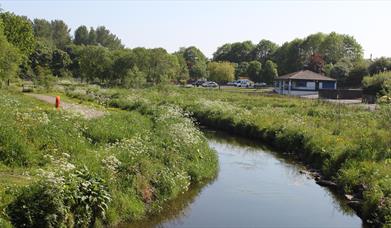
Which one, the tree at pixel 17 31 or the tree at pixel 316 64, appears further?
the tree at pixel 316 64

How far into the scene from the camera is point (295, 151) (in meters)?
29.2

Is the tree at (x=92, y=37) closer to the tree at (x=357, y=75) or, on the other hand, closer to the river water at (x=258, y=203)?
the tree at (x=357, y=75)

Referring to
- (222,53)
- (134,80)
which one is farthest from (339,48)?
(134,80)

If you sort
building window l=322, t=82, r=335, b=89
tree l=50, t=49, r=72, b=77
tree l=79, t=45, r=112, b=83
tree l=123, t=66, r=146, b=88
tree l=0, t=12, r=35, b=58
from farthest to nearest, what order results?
tree l=50, t=49, r=72, b=77, tree l=79, t=45, r=112, b=83, building window l=322, t=82, r=335, b=89, tree l=0, t=12, r=35, b=58, tree l=123, t=66, r=146, b=88

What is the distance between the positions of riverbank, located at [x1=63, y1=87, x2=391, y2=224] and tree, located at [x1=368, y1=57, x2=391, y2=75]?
40.1m

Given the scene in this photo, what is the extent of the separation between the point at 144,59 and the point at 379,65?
134ft

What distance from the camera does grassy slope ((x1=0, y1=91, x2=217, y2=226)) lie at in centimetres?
1466

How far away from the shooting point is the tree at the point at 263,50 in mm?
150000

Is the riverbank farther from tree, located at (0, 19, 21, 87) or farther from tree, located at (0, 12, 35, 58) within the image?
tree, located at (0, 12, 35, 58)

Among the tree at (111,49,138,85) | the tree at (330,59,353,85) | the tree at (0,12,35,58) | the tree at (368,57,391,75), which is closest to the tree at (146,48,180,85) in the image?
the tree at (111,49,138,85)

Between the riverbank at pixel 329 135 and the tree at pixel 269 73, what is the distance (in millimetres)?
60192

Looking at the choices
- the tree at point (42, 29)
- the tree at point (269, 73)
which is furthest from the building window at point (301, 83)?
the tree at point (42, 29)

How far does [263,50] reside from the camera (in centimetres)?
15100

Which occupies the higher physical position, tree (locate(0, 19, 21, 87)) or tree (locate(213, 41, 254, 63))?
tree (locate(213, 41, 254, 63))
